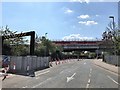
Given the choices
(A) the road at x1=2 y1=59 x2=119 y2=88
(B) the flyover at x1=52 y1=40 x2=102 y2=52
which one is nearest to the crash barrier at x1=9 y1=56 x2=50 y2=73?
(A) the road at x1=2 y1=59 x2=119 y2=88

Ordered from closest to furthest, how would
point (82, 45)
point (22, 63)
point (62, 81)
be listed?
point (62, 81), point (22, 63), point (82, 45)

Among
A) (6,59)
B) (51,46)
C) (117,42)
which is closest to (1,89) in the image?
(6,59)

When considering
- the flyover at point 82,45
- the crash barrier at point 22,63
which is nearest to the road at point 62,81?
the crash barrier at point 22,63

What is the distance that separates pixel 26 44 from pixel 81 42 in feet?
225

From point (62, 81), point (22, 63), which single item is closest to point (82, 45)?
point (22, 63)

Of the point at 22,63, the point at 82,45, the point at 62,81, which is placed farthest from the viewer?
the point at 82,45

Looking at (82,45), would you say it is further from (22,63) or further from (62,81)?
(62,81)

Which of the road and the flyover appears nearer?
the road

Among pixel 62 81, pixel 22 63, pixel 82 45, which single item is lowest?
pixel 62 81

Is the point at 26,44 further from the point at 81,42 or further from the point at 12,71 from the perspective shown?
the point at 81,42

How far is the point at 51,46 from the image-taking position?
113125 millimetres

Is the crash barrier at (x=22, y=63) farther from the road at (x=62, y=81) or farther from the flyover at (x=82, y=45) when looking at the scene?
the flyover at (x=82, y=45)

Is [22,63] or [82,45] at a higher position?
[82,45]

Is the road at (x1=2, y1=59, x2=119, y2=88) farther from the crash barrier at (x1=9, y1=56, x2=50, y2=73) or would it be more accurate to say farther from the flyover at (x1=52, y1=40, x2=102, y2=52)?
the flyover at (x1=52, y1=40, x2=102, y2=52)
